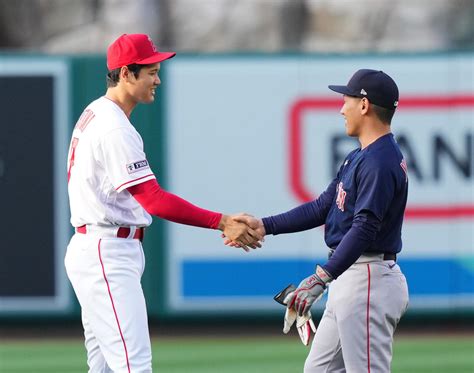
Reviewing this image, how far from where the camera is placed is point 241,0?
1563 cm

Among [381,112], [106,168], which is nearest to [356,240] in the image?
[381,112]

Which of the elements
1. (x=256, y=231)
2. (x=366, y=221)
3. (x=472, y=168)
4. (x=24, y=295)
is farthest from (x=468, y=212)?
(x=366, y=221)

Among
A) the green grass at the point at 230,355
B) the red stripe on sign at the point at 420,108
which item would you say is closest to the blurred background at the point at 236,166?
the red stripe on sign at the point at 420,108

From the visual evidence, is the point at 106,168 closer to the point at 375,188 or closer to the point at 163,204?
the point at 163,204

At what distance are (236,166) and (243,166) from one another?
6 cm

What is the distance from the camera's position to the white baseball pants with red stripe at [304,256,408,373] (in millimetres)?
5027

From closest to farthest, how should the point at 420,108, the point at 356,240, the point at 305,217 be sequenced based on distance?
the point at 356,240 < the point at 305,217 < the point at 420,108

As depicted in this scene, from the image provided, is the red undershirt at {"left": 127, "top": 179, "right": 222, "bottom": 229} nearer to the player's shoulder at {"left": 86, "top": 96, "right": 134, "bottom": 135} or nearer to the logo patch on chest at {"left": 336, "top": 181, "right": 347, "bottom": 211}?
the player's shoulder at {"left": 86, "top": 96, "right": 134, "bottom": 135}

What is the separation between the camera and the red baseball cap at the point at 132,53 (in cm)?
539

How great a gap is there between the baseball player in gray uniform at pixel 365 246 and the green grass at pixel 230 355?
299 cm

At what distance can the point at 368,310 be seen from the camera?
16.5 ft

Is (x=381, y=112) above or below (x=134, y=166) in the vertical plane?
above

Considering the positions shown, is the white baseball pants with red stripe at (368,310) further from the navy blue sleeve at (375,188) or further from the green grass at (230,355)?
the green grass at (230,355)

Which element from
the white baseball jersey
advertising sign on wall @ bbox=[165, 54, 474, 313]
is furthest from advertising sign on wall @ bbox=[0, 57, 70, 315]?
the white baseball jersey
